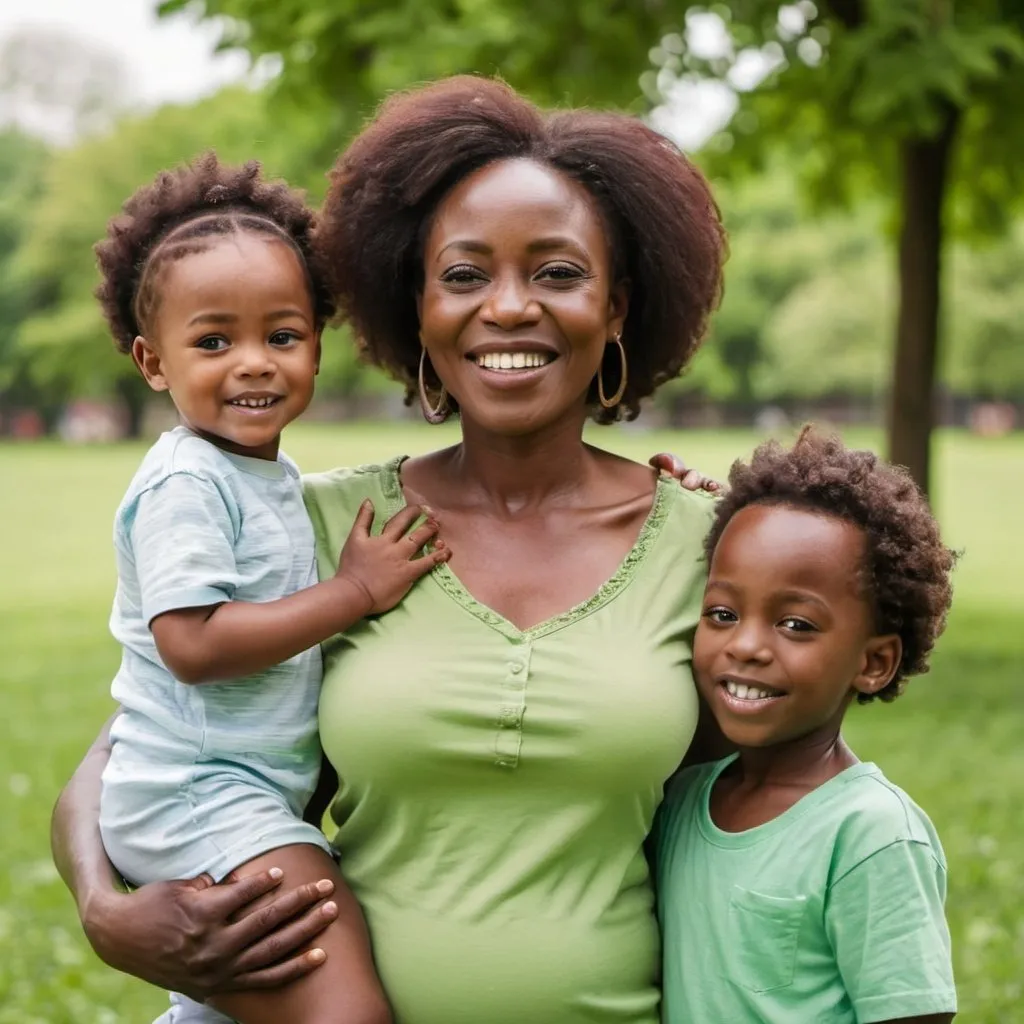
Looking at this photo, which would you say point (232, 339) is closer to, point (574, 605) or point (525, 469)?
point (525, 469)

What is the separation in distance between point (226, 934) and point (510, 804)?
498 millimetres

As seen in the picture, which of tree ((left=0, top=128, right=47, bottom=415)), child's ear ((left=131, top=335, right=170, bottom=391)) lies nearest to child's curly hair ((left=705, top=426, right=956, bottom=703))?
child's ear ((left=131, top=335, right=170, bottom=391))

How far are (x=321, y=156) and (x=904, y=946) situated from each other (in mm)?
14409

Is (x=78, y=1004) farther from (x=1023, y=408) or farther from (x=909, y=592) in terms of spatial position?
(x=1023, y=408)

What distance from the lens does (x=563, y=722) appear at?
8.54ft

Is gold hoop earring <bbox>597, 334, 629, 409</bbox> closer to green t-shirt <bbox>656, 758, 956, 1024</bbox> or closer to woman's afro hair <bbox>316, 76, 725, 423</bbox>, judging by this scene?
woman's afro hair <bbox>316, 76, 725, 423</bbox>

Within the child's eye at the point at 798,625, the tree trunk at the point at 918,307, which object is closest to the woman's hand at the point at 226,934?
the child's eye at the point at 798,625

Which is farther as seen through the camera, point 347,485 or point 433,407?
point 433,407

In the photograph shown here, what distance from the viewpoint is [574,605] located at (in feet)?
9.07

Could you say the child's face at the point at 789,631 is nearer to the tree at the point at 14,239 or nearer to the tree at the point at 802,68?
the tree at the point at 802,68

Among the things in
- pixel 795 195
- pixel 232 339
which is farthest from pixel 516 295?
pixel 795 195

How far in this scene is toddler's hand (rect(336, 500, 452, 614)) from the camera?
2740 mm

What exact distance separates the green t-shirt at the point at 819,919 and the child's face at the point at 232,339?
3.55 ft

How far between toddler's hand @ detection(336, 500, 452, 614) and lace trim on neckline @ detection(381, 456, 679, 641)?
0.05 meters
